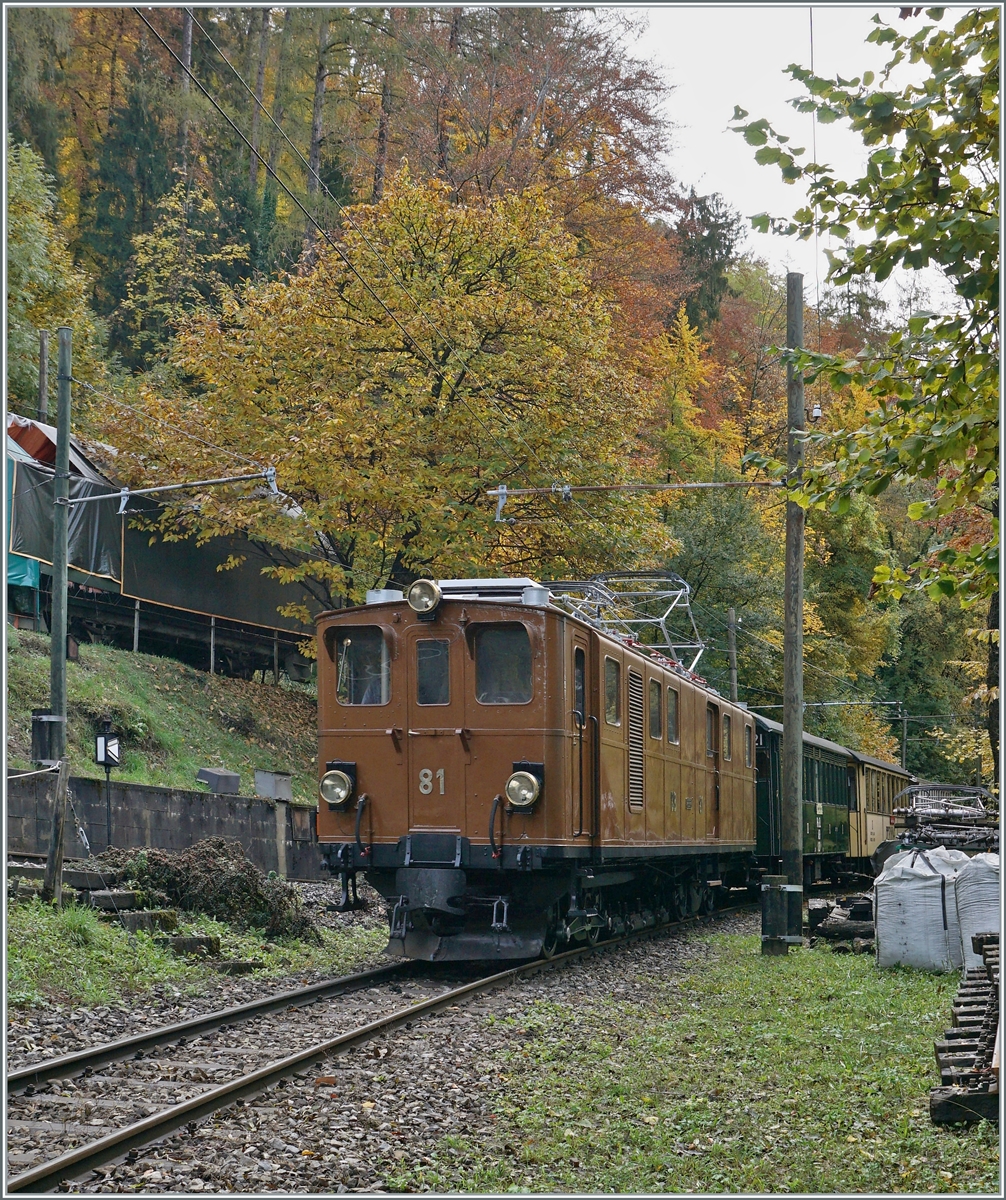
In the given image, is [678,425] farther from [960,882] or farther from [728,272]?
[960,882]

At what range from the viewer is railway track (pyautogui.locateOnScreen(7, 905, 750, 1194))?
658 centimetres

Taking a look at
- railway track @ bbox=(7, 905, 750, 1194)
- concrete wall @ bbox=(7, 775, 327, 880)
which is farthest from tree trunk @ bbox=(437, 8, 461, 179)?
railway track @ bbox=(7, 905, 750, 1194)

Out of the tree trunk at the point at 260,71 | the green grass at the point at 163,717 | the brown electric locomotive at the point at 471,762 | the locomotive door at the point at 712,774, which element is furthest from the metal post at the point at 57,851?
the tree trunk at the point at 260,71

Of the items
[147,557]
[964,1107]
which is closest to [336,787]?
[964,1107]

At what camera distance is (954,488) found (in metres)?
7.95

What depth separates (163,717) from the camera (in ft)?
81.6

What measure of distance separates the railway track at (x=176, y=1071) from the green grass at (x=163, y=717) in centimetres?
930

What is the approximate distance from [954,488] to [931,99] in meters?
2.16

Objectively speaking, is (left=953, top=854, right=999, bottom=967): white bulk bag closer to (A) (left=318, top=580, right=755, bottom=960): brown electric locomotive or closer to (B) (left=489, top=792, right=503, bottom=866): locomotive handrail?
(A) (left=318, top=580, right=755, bottom=960): brown electric locomotive

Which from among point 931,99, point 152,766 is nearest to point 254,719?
point 152,766

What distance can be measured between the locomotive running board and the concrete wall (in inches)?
176

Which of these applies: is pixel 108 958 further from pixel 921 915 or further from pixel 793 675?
pixel 793 675

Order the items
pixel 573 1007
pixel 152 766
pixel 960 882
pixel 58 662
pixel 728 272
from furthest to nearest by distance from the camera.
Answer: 1. pixel 728 272
2. pixel 152 766
3. pixel 58 662
4. pixel 960 882
5. pixel 573 1007

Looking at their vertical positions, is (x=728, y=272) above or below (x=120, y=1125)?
above
